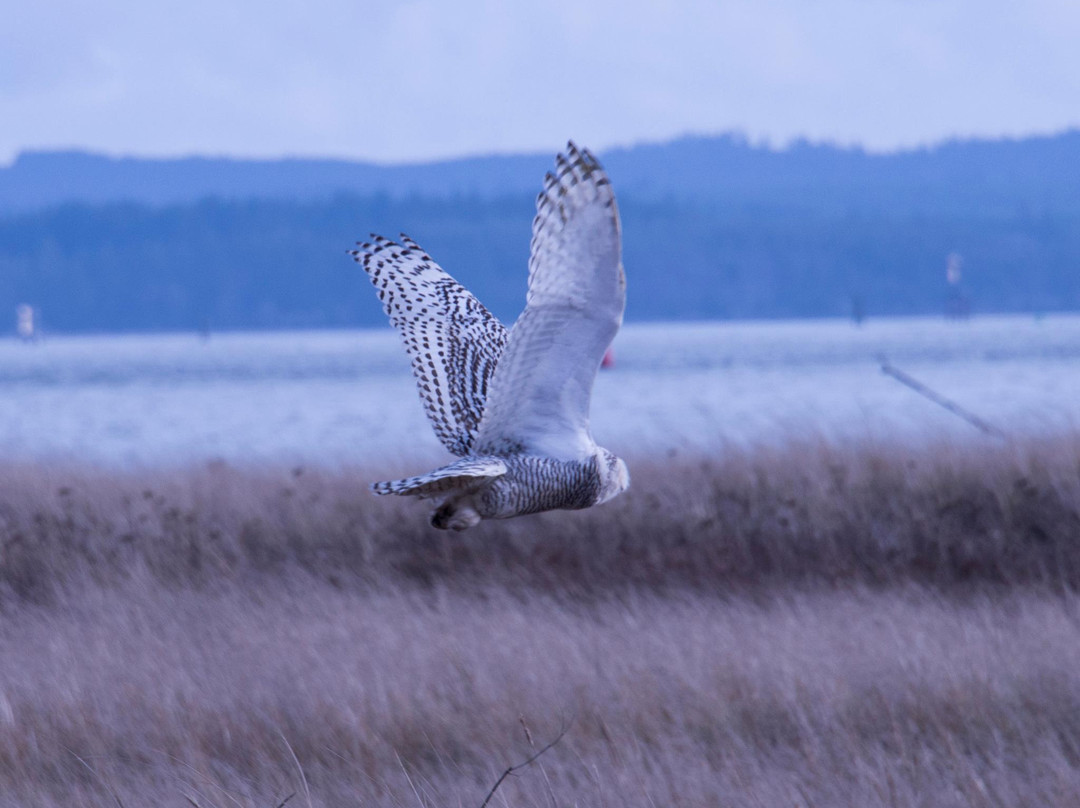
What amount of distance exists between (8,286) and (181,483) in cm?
14477

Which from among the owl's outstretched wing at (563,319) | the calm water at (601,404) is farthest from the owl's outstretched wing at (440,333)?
the calm water at (601,404)

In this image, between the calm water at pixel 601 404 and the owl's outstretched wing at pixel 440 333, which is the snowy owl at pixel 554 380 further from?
the calm water at pixel 601 404

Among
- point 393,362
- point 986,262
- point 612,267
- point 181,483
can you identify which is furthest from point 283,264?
point 612,267

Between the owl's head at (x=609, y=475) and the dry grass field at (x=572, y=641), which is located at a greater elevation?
the owl's head at (x=609, y=475)

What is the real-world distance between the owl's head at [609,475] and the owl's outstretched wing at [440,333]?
2.59 ft

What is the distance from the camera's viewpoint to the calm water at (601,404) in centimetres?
1555

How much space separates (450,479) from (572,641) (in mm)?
3212

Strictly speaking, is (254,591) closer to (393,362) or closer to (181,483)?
(181,483)

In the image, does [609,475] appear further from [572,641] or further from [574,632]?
[574,632]

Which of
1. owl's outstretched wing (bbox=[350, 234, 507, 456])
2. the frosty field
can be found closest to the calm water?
the frosty field

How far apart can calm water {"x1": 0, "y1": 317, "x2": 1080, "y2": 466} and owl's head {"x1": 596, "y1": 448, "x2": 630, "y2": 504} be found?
849cm

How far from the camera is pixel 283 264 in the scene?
131 meters

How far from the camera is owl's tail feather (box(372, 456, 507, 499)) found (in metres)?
4.12

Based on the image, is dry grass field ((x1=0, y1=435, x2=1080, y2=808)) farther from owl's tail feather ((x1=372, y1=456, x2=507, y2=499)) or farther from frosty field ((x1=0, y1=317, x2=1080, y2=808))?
owl's tail feather ((x1=372, y1=456, x2=507, y2=499))
